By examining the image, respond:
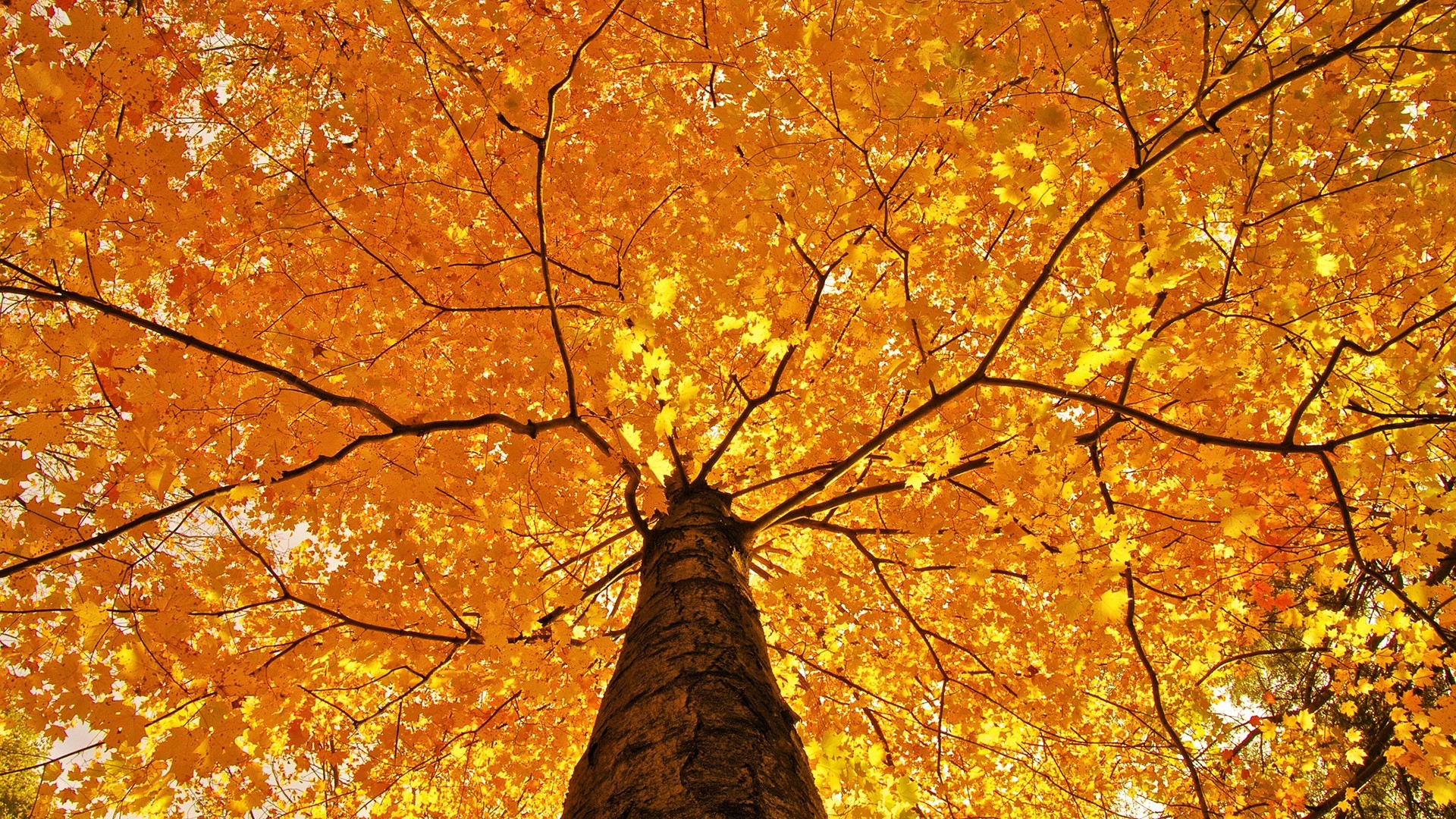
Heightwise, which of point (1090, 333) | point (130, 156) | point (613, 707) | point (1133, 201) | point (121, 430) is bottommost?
point (613, 707)

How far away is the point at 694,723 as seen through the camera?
5.34 feet

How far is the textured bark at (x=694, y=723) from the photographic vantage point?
4.61ft

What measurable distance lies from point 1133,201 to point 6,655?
4999 mm

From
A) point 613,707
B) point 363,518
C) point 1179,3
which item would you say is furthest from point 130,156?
point 1179,3

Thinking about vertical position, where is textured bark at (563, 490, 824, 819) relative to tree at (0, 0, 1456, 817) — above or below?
below

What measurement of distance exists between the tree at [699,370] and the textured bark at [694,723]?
2 cm

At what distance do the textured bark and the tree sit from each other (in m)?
0.02

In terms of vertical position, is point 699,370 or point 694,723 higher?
point 699,370

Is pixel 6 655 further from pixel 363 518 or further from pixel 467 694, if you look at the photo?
pixel 363 518

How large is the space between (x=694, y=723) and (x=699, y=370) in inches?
75.7

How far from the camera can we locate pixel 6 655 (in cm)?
253

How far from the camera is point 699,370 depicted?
10.7 feet

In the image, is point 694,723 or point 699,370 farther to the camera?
point 699,370

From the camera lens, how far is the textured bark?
141 centimetres
